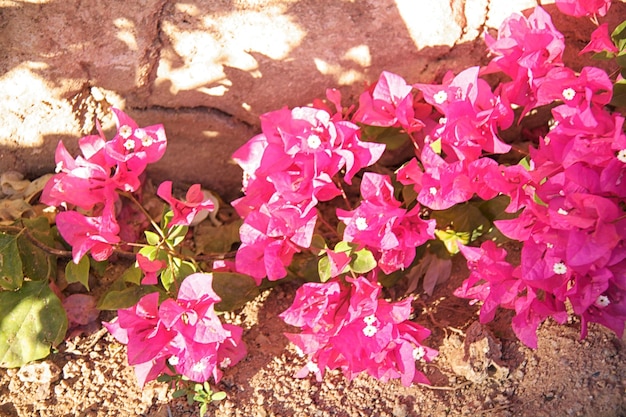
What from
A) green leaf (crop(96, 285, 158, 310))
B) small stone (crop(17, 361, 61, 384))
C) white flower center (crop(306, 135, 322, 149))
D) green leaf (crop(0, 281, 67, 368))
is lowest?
small stone (crop(17, 361, 61, 384))

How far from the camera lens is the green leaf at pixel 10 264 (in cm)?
207

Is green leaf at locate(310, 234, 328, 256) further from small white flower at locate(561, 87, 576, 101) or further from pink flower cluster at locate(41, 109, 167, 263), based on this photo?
small white flower at locate(561, 87, 576, 101)

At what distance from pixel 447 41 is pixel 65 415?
1.59m

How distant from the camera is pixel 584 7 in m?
2.03

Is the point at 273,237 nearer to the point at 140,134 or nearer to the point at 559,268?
the point at 140,134

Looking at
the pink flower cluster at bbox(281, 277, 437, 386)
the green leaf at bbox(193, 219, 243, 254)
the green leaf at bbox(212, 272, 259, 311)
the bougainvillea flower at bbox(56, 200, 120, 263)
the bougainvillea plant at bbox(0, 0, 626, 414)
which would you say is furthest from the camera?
the green leaf at bbox(193, 219, 243, 254)

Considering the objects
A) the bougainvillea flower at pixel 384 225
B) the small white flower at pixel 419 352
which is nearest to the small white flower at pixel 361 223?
the bougainvillea flower at pixel 384 225

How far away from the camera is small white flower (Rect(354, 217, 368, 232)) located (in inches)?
74.5

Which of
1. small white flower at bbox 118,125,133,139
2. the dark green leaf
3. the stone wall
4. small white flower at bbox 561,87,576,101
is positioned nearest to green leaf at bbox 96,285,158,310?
small white flower at bbox 118,125,133,139

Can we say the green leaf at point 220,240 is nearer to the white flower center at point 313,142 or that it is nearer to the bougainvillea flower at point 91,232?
the bougainvillea flower at point 91,232

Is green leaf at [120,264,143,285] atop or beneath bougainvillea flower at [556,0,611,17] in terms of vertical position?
beneath

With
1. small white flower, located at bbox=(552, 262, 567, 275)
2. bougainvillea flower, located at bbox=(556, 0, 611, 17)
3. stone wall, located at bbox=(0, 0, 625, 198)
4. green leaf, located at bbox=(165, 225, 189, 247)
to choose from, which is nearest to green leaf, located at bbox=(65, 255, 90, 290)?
green leaf, located at bbox=(165, 225, 189, 247)

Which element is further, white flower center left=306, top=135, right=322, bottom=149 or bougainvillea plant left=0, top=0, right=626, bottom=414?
white flower center left=306, top=135, right=322, bottom=149

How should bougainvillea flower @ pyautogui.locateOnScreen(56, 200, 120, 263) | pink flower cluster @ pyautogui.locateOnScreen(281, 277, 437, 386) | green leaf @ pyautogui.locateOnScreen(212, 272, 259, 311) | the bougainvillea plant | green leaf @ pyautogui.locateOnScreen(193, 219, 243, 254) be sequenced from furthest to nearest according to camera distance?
green leaf @ pyautogui.locateOnScreen(193, 219, 243, 254) → green leaf @ pyautogui.locateOnScreen(212, 272, 259, 311) → bougainvillea flower @ pyautogui.locateOnScreen(56, 200, 120, 263) → pink flower cluster @ pyautogui.locateOnScreen(281, 277, 437, 386) → the bougainvillea plant
